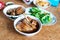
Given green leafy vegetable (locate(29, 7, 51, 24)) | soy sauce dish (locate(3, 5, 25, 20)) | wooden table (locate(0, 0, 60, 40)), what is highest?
soy sauce dish (locate(3, 5, 25, 20))

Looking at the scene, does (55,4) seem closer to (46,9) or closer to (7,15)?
(46,9)

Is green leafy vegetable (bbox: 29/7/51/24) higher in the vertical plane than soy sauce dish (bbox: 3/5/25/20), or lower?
lower

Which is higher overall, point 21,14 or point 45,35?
point 21,14

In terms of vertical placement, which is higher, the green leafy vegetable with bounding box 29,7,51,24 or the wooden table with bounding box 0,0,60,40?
the green leafy vegetable with bounding box 29,7,51,24

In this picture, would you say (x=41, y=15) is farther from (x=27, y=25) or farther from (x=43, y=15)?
(x=27, y=25)

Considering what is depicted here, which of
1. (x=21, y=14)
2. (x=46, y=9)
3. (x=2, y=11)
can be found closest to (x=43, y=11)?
(x=46, y=9)

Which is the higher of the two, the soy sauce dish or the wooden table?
the soy sauce dish
